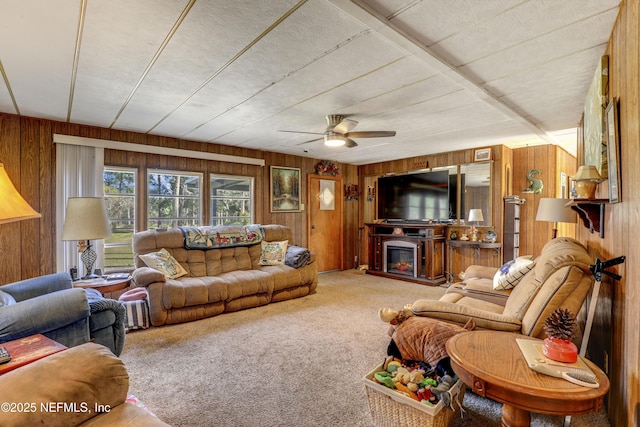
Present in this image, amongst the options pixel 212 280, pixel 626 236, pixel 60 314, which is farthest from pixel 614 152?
pixel 212 280

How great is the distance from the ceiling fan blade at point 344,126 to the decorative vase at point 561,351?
8.71ft

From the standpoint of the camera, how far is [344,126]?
11.3ft

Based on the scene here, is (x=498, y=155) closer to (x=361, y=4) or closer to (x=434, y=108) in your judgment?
(x=434, y=108)

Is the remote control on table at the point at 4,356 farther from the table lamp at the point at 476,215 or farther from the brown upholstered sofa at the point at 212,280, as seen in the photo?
the table lamp at the point at 476,215

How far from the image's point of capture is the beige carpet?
188 cm

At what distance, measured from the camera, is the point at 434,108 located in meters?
3.15

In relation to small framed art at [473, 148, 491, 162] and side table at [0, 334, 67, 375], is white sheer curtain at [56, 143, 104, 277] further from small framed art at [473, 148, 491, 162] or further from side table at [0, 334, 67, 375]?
small framed art at [473, 148, 491, 162]

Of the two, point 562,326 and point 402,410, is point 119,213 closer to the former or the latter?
point 402,410

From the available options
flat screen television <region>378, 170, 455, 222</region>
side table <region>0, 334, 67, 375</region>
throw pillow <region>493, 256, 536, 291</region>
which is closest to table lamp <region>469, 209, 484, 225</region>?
flat screen television <region>378, 170, 455, 222</region>

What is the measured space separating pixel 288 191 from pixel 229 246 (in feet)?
5.65

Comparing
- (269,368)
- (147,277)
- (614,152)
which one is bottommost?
(269,368)

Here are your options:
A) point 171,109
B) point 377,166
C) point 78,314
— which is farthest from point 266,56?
point 377,166

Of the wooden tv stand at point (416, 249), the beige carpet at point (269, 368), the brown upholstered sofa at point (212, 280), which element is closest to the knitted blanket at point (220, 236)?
the brown upholstered sofa at point (212, 280)

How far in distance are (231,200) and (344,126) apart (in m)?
2.58
